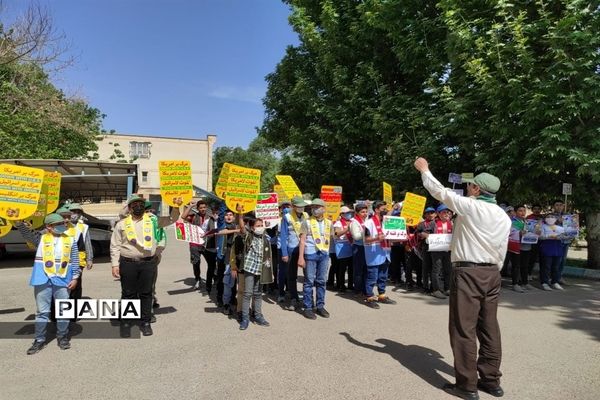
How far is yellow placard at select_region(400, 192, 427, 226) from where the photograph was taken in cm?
877

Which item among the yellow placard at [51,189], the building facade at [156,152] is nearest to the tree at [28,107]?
the yellow placard at [51,189]

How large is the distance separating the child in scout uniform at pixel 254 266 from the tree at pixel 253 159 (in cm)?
4638

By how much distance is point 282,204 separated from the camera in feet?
30.4

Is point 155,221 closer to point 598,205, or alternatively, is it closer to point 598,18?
point 598,18

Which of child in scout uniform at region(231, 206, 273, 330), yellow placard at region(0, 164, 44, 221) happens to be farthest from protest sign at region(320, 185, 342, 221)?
yellow placard at region(0, 164, 44, 221)

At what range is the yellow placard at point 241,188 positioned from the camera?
6.16 m

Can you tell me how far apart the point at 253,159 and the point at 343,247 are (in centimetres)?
5116

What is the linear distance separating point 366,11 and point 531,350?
12.6 m

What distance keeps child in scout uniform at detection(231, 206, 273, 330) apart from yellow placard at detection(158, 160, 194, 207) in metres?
0.93

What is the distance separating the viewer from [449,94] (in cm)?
1249

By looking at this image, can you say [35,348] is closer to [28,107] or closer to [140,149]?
[28,107]

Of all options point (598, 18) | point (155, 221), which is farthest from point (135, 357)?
point (598, 18)

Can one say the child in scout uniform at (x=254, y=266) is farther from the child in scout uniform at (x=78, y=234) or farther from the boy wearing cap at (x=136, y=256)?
the child in scout uniform at (x=78, y=234)

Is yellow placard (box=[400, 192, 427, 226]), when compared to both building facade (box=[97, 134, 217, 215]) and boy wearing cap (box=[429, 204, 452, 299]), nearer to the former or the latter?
boy wearing cap (box=[429, 204, 452, 299])
